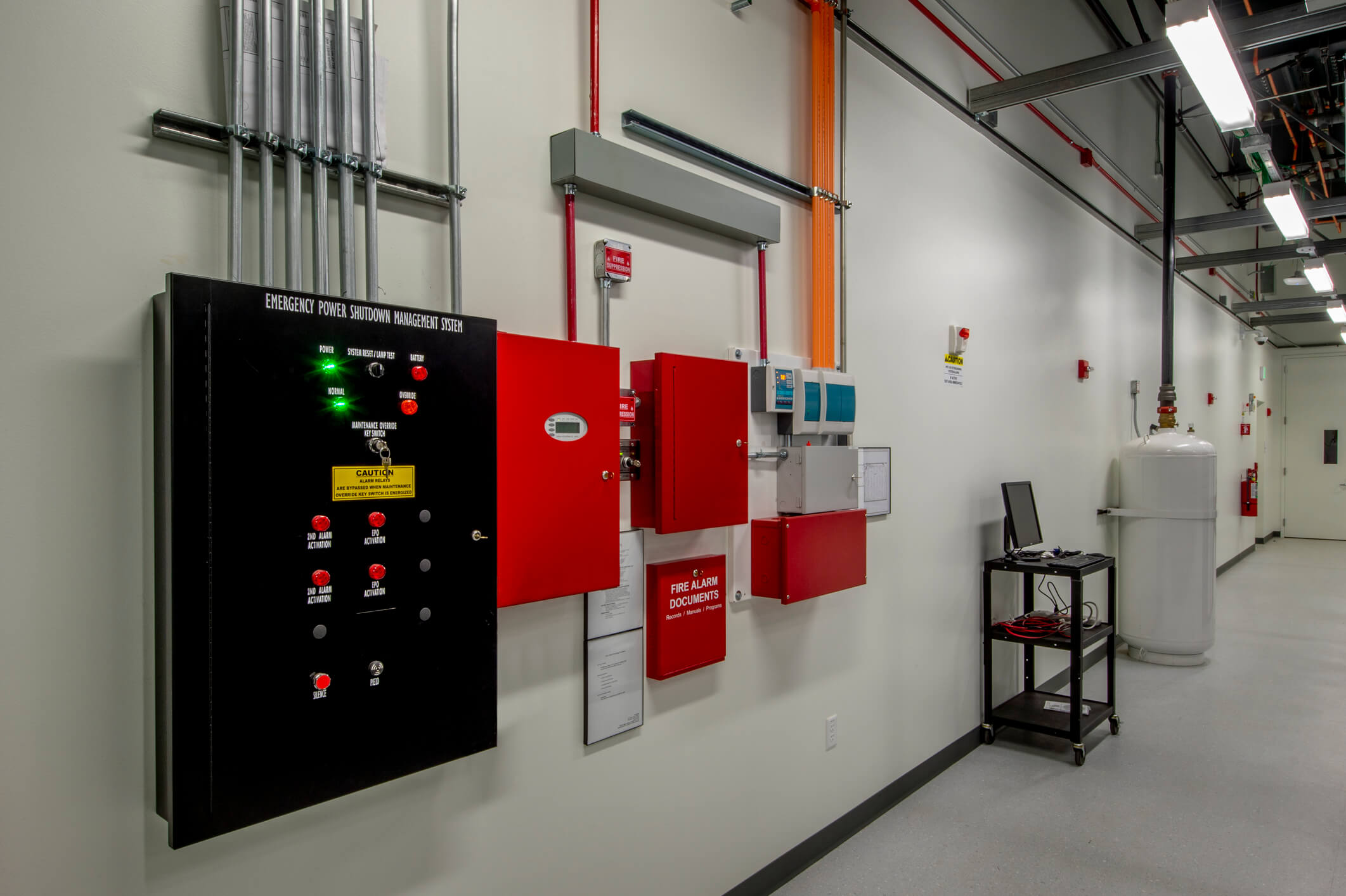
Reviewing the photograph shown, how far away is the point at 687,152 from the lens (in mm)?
2049

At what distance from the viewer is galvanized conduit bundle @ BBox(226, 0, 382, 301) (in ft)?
3.92

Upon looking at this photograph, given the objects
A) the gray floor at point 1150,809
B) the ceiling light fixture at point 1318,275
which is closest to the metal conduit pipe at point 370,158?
the gray floor at point 1150,809

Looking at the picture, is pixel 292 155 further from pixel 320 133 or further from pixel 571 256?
pixel 571 256

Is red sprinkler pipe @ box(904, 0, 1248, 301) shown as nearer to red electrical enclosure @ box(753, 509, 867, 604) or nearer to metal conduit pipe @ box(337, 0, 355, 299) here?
metal conduit pipe @ box(337, 0, 355, 299)

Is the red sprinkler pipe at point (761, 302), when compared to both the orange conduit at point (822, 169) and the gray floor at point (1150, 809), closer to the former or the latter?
the orange conduit at point (822, 169)

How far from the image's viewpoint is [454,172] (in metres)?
1.48

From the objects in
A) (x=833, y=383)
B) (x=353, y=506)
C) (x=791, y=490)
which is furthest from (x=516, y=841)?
(x=833, y=383)

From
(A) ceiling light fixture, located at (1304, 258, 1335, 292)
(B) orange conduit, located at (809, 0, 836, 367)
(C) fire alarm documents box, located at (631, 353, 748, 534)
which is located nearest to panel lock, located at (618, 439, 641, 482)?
(C) fire alarm documents box, located at (631, 353, 748, 534)

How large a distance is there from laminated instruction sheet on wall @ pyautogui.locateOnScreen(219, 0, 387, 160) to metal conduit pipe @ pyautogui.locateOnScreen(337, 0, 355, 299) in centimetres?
1

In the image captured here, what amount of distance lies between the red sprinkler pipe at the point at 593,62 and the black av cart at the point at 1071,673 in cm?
288

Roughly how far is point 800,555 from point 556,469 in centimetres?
96

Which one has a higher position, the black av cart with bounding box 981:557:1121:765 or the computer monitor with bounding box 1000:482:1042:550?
the computer monitor with bounding box 1000:482:1042:550

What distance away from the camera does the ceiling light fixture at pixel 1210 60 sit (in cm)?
252

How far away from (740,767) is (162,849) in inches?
59.9
